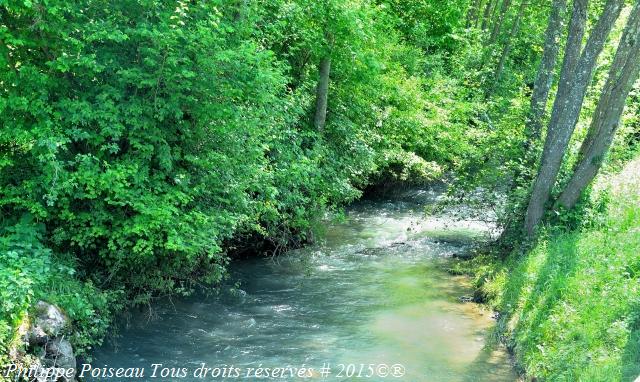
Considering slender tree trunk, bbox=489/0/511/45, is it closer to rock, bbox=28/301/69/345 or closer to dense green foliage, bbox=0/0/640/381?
dense green foliage, bbox=0/0/640/381

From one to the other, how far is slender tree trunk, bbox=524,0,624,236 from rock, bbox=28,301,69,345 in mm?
8207

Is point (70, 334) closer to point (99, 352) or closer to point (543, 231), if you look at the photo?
point (99, 352)

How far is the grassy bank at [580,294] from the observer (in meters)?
7.12

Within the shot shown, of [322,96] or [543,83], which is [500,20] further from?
[322,96]

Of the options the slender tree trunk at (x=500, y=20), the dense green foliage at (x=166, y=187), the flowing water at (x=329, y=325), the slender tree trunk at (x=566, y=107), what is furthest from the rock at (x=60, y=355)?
the slender tree trunk at (x=500, y=20)

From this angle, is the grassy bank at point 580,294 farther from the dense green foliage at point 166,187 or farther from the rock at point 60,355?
the rock at point 60,355

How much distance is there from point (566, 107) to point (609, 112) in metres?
0.80

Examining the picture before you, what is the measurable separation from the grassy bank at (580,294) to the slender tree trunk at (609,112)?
50 cm

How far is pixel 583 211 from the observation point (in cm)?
1103

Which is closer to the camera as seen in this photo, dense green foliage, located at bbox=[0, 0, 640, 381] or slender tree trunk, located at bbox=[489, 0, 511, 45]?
dense green foliage, located at bbox=[0, 0, 640, 381]

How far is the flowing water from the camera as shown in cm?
822

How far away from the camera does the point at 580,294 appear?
8398 millimetres

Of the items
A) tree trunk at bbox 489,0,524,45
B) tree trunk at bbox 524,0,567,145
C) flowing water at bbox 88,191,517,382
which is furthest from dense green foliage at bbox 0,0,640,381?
tree trunk at bbox 489,0,524,45

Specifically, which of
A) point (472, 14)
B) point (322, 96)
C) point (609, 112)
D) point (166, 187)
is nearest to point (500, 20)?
point (472, 14)
